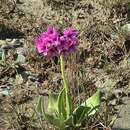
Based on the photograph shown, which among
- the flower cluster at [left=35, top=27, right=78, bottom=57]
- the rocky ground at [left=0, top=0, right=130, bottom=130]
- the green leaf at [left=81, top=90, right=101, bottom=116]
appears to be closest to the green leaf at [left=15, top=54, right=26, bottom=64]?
the rocky ground at [left=0, top=0, right=130, bottom=130]

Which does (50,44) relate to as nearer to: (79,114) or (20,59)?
(79,114)

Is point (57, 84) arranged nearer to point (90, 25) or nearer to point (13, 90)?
point (13, 90)

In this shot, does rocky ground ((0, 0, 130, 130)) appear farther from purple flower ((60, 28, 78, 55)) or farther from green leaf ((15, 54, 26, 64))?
purple flower ((60, 28, 78, 55))

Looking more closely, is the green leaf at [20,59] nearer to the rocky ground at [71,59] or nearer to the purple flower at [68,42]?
the rocky ground at [71,59]

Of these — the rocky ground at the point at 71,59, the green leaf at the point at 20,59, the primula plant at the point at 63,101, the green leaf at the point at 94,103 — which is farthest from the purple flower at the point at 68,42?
the green leaf at the point at 20,59

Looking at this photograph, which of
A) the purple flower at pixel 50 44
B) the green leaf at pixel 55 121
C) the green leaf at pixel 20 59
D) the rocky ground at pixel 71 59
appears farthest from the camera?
the green leaf at pixel 20 59

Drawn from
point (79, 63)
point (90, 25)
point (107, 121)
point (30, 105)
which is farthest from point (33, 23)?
point (107, 121)

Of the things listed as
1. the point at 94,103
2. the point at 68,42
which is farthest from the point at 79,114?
the point at 68,42

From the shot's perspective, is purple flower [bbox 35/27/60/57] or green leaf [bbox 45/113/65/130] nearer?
purple flower [bbox 35/27/60/57]

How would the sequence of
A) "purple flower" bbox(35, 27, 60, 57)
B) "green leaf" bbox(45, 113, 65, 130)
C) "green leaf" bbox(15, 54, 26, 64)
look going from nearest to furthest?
"purple flower" bbox(35, 27, 60, 57), "green leaf" bbox(45, 113, 65, 130), "green leaf" bbox(15, 54, 26, 64)
